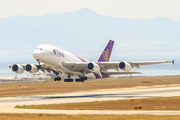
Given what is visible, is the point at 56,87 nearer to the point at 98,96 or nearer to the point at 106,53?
the point at 106,53

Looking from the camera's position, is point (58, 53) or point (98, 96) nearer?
point (58, 53)

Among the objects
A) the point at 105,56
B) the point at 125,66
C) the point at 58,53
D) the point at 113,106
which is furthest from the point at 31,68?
the point at 113,106

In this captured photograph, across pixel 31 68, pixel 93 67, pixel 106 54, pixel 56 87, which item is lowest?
pixel 56 87

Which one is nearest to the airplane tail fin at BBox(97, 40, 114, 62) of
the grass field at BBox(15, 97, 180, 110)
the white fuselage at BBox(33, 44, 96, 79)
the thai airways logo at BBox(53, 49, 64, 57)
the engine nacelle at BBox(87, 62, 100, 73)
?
the white fuselage at BBox(33, 44, 96, 79)

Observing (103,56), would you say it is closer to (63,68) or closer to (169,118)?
(63,68)

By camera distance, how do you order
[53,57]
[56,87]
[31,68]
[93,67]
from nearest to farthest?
1. [53,57]
2. [93,67]
3. [31,68]
4. [56,87]

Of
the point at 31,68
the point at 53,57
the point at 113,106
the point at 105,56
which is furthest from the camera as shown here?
the point at 105,56

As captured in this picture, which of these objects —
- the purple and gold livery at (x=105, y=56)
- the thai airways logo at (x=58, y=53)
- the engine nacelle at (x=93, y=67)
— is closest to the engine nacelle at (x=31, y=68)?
the thai airways logo at (x=58, y=53)

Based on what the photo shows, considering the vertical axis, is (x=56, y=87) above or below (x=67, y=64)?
below

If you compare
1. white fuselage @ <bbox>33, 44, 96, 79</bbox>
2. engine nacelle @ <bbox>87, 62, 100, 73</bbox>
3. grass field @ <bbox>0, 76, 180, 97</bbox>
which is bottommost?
grass field @ <bbox>0, 76, 180, 97</bbox>

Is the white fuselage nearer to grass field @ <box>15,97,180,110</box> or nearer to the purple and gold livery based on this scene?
the purple and gold livery

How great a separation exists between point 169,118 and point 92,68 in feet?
117

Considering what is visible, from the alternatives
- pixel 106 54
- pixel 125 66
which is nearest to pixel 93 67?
pixel 125 66

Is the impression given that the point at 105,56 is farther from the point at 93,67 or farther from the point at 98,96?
the point at 98,96
